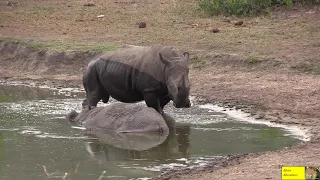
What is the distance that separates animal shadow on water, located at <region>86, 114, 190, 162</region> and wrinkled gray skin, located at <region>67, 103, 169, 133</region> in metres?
0.14

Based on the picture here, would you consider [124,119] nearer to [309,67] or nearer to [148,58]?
[148,58]

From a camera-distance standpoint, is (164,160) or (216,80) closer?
(164,160)

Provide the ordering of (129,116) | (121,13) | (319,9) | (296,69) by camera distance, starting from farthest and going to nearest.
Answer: (121,13) < (319,9) < (296,69) < (129,116)

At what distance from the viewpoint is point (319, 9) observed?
2247 cm

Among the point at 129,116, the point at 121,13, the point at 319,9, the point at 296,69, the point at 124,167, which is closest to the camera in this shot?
the point at 124,167

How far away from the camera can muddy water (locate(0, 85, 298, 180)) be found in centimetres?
1079

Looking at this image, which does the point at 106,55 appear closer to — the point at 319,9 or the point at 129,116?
the point at 129,116

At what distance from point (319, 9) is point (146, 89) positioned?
9902 millimetres

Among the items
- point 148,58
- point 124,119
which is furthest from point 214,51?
point 124,119

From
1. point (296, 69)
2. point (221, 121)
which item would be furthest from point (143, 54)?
point (296, 69)

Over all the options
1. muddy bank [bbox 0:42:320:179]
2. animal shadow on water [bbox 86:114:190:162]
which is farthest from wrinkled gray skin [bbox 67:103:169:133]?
muddy bank [bbox 0:42:320:179]

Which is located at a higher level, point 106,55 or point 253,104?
point 106,55

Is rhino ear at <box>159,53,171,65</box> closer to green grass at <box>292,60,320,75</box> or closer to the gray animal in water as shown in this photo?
the gray animal in water

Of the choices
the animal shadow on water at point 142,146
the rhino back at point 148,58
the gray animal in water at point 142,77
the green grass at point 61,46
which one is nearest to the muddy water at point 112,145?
the animal shadow on water at point 142,146
